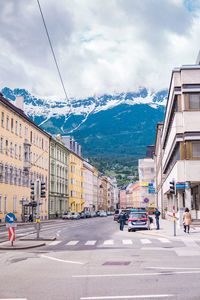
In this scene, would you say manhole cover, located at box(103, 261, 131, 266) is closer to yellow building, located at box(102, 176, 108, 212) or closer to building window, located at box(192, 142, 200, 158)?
building window, located at box(192, 142, 200, 158)

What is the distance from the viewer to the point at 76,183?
10956 cm

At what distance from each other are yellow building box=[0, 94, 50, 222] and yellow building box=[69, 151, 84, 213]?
1086 inches

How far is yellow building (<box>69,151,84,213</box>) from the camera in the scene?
103m

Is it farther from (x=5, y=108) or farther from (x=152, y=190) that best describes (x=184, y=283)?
(x=5, y=108)

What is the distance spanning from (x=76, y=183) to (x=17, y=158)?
48.7 metres

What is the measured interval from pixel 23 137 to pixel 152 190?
78.5 feet

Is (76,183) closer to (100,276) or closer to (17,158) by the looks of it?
(17,158)

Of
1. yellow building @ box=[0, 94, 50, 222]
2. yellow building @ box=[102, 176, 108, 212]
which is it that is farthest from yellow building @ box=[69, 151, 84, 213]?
yellow building @ box=[102, 176, 108, 212]

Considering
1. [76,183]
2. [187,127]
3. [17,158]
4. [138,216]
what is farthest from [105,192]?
[138,216]

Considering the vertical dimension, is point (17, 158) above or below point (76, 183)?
above

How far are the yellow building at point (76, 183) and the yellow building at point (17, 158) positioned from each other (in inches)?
1086

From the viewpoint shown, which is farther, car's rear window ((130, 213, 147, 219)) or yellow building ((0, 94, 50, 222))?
yellow building ((0, 94, 50, 222))

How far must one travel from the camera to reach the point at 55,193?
283 ft

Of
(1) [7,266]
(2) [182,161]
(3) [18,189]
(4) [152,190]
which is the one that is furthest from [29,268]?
(3) [18,189]
